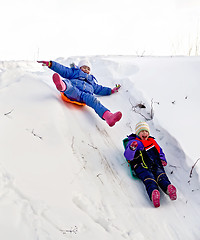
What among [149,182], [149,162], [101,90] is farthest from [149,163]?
[101,90]

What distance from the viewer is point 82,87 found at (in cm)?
342

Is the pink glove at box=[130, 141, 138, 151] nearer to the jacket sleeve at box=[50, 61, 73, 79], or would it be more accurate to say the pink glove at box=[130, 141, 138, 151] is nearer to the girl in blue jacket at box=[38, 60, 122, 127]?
the girl in blue jacket at box=[38, 60, 122, 127]

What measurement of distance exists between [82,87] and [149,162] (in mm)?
1485

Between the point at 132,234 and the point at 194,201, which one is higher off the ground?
the point at 132,234

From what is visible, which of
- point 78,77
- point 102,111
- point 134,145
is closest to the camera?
point 134,145

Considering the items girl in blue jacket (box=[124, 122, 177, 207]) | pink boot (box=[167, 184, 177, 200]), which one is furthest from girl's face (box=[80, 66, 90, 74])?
pink boot (box=[167, 184, 177, 200])

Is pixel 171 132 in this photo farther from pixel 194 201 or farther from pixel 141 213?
pixel 141 213

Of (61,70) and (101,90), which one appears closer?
(61,70)

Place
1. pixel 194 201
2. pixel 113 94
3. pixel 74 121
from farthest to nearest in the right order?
pixel 113 94
pixel 74 121
pixel 194 201

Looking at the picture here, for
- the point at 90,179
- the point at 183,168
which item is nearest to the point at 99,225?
the point at 90,179

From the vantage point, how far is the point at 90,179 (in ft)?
6.53

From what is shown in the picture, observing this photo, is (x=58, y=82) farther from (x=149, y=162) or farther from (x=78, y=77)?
(x=149, y=162)

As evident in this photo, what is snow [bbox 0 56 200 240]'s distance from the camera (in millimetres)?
1409

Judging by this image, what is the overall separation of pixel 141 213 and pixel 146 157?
0.77 m
